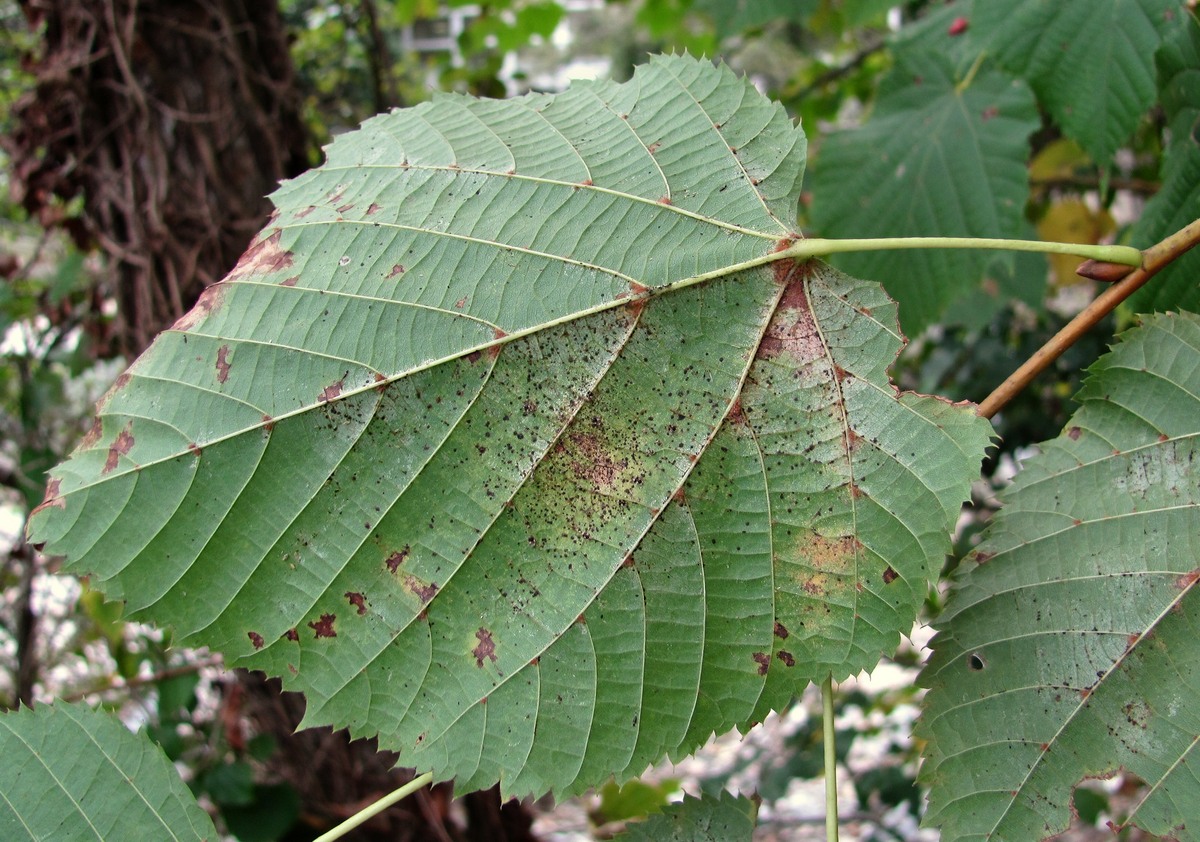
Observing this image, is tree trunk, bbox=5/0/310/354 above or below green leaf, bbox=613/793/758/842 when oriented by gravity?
above

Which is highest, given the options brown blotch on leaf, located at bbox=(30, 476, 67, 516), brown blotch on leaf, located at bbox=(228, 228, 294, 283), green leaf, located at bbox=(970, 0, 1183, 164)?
green leaf, located at bbox=(970, 0, 1183, 164)

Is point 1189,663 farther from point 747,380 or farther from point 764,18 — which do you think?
point 764,18

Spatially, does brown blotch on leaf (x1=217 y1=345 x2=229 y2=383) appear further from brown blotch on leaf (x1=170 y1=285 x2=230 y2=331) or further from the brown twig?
the brown twig

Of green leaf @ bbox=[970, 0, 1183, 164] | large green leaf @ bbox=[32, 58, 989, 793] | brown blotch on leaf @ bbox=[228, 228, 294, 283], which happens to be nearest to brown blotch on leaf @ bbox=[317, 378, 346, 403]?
large green leaf @ bbox=[32, 58, 989, 793]

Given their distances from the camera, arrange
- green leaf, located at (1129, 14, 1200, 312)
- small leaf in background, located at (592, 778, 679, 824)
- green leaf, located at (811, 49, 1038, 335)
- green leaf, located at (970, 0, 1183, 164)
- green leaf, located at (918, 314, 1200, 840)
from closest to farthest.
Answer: green leaf, located at (918, 314, 1200, 840) < green leaf, located at (1129, 14, 1200, 312) < green leaf, located at (970, 0, 1183, 164) < green leaf, located at (811, 49, 1038, 335) < small leaf in background, located at (592, 778, 679, 824)

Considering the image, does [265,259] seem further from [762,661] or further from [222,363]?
[762,661]

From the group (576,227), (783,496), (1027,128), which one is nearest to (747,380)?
(783,496)

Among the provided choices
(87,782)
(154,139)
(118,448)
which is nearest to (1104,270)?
(118,448)
